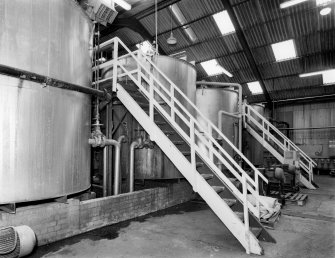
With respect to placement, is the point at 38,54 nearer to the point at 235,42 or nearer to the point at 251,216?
the point at 251,216

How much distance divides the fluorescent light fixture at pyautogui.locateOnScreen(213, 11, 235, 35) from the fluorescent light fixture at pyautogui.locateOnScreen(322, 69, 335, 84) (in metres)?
6.82

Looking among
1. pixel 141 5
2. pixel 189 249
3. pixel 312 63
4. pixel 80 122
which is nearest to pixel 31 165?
pixel 80 122

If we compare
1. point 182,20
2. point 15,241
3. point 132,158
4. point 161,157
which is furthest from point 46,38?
point 182,20

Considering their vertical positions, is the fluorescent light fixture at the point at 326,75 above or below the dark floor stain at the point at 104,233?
above

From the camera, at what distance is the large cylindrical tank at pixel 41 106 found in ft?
14.5

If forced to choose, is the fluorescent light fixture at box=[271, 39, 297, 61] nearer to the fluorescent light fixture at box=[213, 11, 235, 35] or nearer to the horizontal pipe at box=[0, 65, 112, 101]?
the fluorescent light fixture at box=[213, 11, 235, 35]

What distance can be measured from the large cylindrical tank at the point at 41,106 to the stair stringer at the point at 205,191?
151 cm

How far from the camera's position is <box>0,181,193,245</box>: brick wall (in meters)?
4.73

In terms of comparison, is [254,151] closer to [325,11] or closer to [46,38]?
[325,11]

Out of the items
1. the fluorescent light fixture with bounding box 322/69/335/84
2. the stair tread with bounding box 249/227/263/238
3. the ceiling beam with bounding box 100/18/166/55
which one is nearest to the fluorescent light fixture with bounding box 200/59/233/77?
the ceiling beam with bounding box 100/18/166/55

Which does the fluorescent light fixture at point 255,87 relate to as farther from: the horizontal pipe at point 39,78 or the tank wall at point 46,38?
the horizontal pipe at point 39,78

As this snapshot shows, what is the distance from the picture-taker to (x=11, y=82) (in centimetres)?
447

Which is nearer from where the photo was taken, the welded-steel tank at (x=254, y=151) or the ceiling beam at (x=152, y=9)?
the welded-steel tank at (x=254, y=151)

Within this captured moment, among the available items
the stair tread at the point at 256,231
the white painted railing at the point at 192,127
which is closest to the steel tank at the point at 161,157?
the white painted railing at the point at 192,127
